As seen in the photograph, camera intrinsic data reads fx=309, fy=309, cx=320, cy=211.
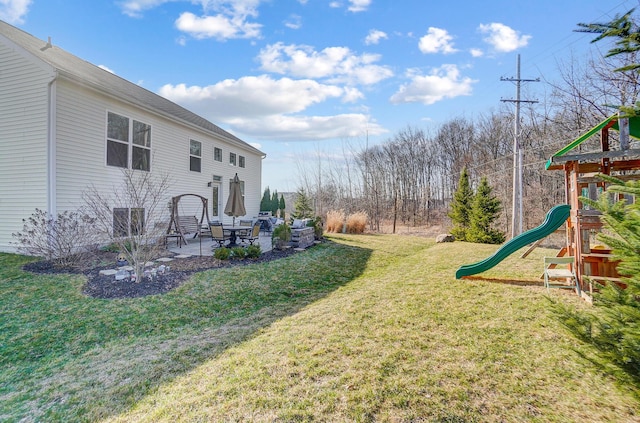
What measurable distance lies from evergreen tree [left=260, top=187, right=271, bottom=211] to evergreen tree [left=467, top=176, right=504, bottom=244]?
448 inches

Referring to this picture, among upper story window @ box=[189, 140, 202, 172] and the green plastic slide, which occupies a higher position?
upper story window @ box=[189, 140, 202, 172]

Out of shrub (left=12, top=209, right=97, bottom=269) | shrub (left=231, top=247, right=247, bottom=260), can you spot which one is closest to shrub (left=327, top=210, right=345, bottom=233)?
shrub (left=231, top=247, right=247, bottom=260)

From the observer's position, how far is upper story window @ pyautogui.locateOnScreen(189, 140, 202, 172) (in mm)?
12623

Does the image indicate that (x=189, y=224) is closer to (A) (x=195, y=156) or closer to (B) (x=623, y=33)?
(A) (x=195, y=156)

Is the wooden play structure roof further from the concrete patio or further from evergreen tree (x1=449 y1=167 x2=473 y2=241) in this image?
evergreen tree (x1=449 y1=167 x2=473 y2=241)

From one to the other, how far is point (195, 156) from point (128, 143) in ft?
10.6

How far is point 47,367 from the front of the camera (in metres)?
2.93

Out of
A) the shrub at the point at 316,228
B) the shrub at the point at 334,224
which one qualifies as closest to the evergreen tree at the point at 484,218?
the shrub at the point at 334,224

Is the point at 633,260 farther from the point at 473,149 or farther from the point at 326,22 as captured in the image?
the point at 473,149

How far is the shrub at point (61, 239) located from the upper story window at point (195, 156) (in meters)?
5.35

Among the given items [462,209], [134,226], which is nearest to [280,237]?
[134,226]

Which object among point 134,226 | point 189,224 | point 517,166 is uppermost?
point 517,166

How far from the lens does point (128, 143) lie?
383 inches

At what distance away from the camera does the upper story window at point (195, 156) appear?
41.4 ft
